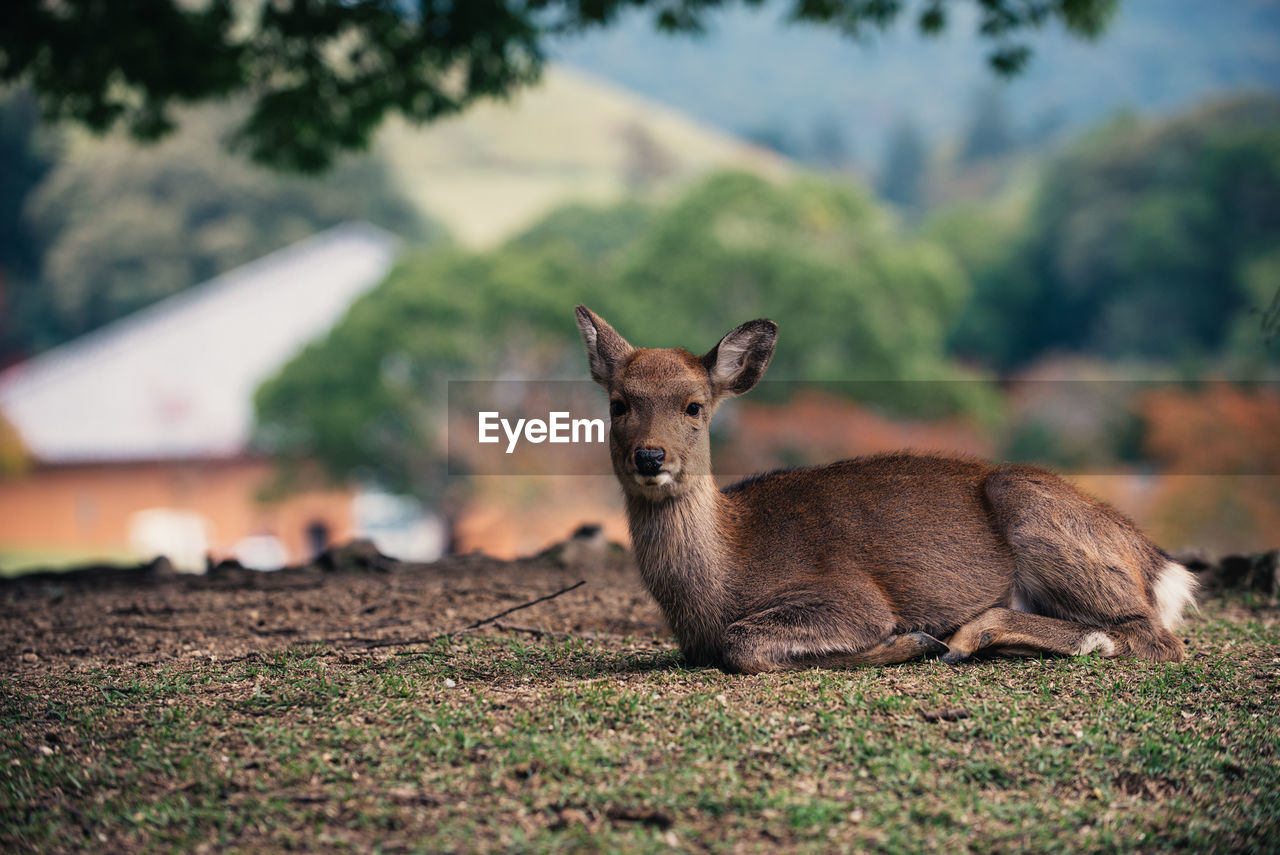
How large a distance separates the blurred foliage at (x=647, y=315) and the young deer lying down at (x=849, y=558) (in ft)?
73.8

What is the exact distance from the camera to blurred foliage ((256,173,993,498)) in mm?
28891

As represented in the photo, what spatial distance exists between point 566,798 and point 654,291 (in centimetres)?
2797

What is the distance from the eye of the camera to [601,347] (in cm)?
556

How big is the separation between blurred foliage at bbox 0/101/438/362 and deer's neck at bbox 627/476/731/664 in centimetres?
4139

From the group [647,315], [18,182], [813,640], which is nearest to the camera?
[813,640]

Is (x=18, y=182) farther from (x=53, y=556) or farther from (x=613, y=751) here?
(x=613, y=751)

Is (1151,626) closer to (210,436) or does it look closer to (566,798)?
(566,798)

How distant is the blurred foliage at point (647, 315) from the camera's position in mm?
28891

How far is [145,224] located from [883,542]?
43668mm

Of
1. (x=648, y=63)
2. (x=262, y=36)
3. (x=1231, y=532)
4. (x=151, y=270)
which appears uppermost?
(x=648, y=63)

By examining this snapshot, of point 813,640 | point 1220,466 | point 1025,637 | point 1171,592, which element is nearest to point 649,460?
point 813,640

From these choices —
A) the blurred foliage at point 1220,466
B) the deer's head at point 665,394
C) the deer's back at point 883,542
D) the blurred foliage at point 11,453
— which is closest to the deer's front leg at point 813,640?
the deer's back at point 883,542

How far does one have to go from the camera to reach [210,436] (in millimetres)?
37719

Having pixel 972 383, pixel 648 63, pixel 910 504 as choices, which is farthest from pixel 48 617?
pixel 648 63
